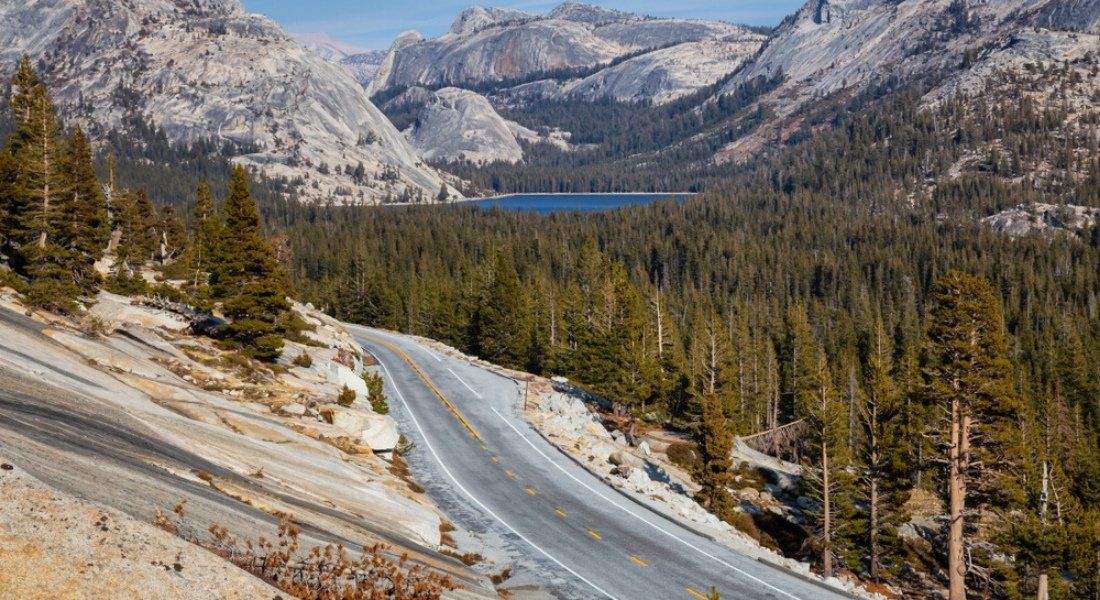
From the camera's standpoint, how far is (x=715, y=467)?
51.6 meters

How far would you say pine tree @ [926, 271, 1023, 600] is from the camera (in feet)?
130

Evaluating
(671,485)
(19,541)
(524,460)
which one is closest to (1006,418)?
(671,485)

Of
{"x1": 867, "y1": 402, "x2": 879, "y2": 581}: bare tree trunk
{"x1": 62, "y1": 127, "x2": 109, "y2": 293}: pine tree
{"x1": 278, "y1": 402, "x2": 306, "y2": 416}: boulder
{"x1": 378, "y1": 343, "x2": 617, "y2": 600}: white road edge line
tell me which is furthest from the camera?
{"x1": 867, "y1": 402, "x2": 879, "y2": 581}: bare tree trunk

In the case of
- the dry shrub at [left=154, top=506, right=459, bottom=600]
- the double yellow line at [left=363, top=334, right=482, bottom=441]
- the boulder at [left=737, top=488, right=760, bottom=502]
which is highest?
the dry shrub at [left=154, top=506, right=459, bottom=600]

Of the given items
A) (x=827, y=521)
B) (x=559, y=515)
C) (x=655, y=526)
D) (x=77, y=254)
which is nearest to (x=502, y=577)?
(x=559, y=515)

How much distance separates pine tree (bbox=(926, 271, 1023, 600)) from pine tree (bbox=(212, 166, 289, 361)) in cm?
3768

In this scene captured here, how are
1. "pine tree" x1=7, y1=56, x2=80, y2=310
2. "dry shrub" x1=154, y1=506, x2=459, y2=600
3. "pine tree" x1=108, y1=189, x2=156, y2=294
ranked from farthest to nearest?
"pine tree" x1=108, y1=189, x2=156, y2=294, "pine tree" x1=7, y1=56, x2=80, y2=310, "dry shrub" x1=154, y1=506, x2=459, y2=600

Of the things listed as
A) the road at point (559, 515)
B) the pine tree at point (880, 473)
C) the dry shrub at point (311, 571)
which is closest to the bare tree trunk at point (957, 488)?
the pine tree at point (880, 473)

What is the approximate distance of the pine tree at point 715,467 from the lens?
50.8 m

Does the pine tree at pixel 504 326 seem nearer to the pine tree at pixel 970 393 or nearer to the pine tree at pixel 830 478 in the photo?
the pine tree at pixel 830 478

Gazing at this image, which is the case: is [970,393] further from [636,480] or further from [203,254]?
[203,254]

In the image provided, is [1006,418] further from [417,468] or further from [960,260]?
[960,260]

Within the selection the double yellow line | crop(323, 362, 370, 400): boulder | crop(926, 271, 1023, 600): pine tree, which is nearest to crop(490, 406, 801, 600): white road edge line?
the double yellow line

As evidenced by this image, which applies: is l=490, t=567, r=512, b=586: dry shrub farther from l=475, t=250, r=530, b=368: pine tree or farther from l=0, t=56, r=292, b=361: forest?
l=475, t=250, r=530, b=368: pine tree
